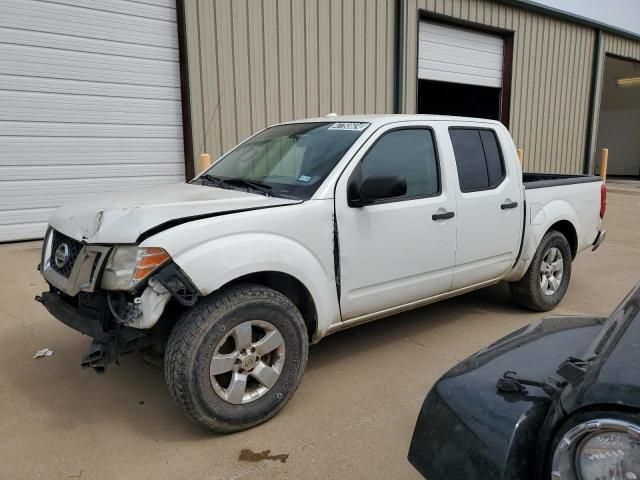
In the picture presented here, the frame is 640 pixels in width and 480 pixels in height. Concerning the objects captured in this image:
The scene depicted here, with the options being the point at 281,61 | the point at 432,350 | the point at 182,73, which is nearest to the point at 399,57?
the point at 281,61

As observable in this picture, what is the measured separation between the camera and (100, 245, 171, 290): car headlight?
2.69 metres

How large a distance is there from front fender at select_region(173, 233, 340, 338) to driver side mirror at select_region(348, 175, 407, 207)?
0.47m

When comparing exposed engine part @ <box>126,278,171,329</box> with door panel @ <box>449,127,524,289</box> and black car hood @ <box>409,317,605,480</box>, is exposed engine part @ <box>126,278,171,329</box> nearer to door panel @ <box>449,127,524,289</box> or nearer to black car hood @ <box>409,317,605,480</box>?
black car hood @ <box>409,317,605,480</box>

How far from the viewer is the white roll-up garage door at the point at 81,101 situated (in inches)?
292

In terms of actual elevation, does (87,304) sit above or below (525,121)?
below

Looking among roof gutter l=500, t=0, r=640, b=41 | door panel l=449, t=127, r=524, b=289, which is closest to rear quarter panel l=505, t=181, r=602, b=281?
door panel l=449, t=127, r=524, b=289

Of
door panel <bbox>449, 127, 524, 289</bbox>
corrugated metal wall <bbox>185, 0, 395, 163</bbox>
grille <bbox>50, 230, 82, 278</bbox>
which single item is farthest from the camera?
corrugated metal wall <bbox>185, 0, 395, 163</bbox>

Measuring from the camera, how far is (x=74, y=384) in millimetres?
3611

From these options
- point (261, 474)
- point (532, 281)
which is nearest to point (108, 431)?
point (261, 474)

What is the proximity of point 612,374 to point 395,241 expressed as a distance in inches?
93.0

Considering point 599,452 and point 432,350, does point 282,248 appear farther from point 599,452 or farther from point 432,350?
point 599,452

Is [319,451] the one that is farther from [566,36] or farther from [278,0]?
[566,36]

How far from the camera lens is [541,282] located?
508cm

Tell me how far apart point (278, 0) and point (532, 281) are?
274 inches
